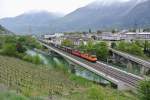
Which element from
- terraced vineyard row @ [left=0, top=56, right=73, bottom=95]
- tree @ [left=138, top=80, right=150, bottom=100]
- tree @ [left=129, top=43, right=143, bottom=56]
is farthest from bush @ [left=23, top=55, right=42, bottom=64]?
tree @ [left=138, top=80, right=150, bottom=100]

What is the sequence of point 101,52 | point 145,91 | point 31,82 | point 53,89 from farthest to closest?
1. point 101,52
2. point 31,82
3. point 53,89
4. point 145,91

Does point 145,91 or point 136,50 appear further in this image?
point 136,50

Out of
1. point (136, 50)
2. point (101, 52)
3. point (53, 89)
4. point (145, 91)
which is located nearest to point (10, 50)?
point (101, 52)

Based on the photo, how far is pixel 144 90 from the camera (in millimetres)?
29172

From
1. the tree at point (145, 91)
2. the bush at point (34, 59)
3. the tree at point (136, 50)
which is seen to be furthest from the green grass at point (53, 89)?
the tree at point (136, 50)

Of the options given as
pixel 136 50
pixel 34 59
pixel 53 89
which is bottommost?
pixel 136 50

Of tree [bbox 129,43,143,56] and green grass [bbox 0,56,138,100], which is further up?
green grass [bbox 0,56,138,100]

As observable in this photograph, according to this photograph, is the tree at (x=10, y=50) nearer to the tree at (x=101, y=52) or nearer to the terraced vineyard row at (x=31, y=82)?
the tree at (x=101, y=52)

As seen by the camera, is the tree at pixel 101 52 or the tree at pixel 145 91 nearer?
the tree at pixel 145 91

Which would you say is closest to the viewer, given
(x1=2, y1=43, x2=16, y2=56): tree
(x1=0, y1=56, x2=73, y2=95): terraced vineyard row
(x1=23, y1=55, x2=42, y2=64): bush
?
(x1=0, y1=56, x2=73, y2=95): terraced vineyard row

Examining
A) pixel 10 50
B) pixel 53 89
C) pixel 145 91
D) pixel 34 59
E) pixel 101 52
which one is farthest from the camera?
pixel 101 52

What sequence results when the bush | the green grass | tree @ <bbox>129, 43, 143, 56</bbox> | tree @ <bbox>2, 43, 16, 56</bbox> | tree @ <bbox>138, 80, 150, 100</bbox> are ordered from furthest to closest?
tree @ <bbox>129, 43, 143, 56</bbox> < tree @ <bbox>2, 43, 16, 56</bbox> < the bush < tree @ <bbox>138, 80, 150, 100</bbox> < the green grass

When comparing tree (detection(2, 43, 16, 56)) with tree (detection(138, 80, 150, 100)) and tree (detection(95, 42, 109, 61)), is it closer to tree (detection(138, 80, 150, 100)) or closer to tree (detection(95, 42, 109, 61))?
tree (detection(95, 42, 109, 61))

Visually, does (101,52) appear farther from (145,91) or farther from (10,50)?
(145,91)
